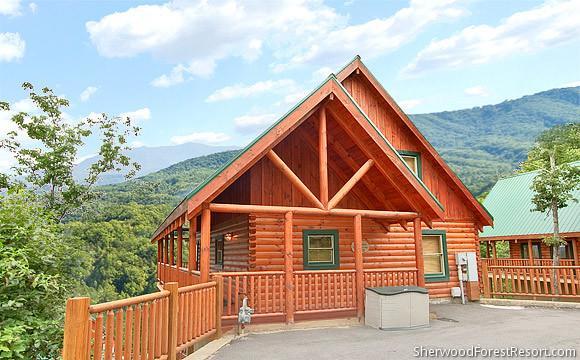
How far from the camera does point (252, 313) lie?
8.67 metres

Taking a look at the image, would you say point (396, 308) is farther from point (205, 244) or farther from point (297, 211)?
point (205, 244)

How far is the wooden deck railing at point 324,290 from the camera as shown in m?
9.33

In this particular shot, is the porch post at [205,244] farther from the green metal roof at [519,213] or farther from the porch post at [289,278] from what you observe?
the green metal roof at [519,213]

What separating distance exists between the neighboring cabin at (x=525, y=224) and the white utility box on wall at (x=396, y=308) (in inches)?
480

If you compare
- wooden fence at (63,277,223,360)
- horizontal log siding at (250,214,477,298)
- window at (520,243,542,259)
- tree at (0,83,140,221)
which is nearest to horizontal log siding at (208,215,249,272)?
horizontal log siding at (250,214,477,298)

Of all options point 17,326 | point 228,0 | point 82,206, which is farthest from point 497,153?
point 17,326

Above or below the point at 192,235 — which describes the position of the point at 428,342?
below

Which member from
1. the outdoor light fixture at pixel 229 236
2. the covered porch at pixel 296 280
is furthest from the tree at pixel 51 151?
the covered porch at pixel 296 280

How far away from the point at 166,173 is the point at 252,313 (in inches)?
A: 3353

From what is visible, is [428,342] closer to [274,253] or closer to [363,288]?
[363,288]

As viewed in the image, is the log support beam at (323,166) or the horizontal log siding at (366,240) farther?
the horizontal log siding at (366,240)

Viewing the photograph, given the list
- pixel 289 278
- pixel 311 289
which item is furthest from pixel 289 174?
pixel 311 289

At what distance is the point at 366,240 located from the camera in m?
13.4

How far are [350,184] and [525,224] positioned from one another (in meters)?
15.4
